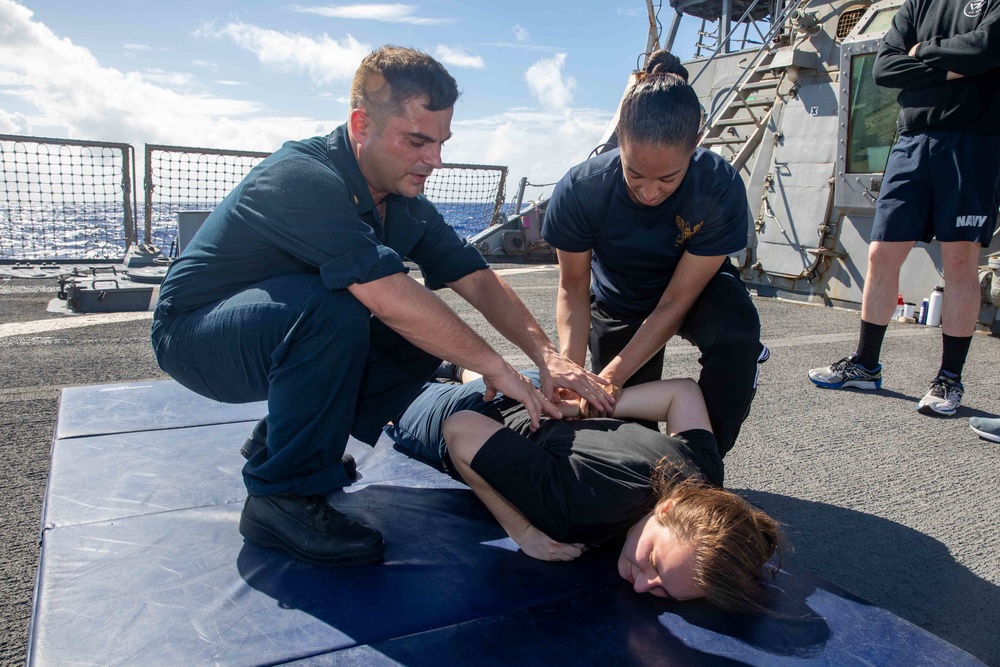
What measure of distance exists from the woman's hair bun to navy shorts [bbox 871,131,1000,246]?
1.61 meters

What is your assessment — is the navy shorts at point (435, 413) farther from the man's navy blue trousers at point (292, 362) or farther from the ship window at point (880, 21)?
the ship window at point (880, 21)

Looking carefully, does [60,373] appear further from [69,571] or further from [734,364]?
[734,364]

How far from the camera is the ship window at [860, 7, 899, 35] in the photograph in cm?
671

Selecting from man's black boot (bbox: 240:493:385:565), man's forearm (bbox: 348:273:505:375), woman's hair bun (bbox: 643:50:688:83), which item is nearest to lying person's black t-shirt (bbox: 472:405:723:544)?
man's forearm (bbox: 348:273:505:375)

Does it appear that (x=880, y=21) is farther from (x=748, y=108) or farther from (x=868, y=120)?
(x=748, y=108)

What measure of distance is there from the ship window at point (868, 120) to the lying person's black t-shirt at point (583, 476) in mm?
5629

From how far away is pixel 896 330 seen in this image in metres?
5.75

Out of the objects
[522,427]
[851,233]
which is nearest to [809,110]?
[851,233]

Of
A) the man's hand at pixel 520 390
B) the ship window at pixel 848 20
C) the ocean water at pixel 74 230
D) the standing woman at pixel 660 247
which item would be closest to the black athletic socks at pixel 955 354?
the standing woman at pixel 660 247

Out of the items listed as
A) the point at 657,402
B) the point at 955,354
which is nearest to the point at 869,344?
the point at 955,354

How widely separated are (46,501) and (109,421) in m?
0.70

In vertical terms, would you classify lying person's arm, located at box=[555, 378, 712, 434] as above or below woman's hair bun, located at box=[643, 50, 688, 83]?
below

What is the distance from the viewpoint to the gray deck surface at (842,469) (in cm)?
197

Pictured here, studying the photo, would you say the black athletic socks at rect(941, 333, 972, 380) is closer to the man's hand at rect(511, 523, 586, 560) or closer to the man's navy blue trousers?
the man's hand at rect(511, 523, 586, 560)
